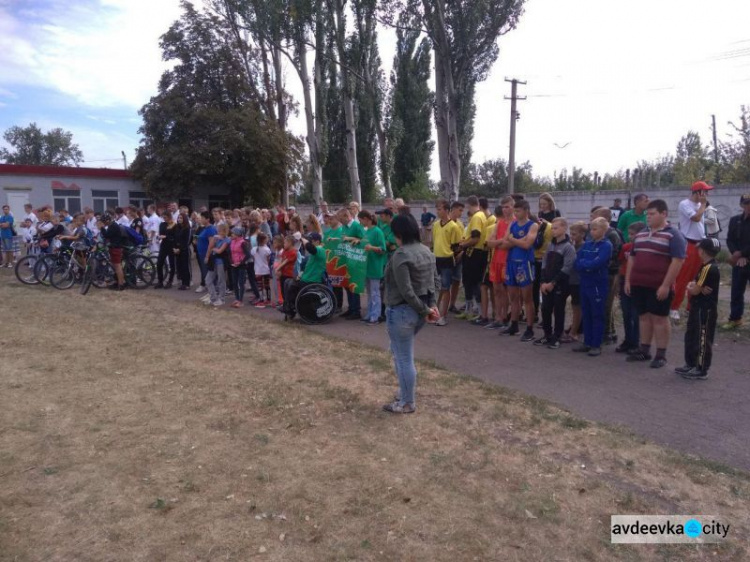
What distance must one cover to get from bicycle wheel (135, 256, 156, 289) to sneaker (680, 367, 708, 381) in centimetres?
1192

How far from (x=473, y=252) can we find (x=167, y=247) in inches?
305

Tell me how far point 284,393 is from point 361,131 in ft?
106

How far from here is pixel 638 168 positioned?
112 feet

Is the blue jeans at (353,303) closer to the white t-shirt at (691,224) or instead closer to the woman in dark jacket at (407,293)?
the woman in dark jacket at (407,293)

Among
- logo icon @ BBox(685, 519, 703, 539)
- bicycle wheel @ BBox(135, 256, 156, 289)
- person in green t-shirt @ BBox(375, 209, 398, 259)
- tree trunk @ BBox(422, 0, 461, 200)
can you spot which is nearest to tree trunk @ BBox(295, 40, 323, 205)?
tree trunk @ BBox(422, 0, 461, 200)

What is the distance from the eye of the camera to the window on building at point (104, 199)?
33594 millimetres

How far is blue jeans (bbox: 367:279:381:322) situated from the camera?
9.73m

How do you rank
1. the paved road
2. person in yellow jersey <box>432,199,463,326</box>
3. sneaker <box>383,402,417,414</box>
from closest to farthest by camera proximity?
the paved road → sneaker <box>383,402,417,414</box> → person in yellow jersey <box>432,199,463,326</box>

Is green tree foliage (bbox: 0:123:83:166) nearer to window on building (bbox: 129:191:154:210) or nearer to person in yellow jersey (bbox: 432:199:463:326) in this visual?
window on building (bbox: 129:191:154:210)

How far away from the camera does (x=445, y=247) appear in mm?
9422

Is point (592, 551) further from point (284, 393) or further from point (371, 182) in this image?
point (371, 182)

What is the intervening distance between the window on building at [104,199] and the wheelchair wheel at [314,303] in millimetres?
28190

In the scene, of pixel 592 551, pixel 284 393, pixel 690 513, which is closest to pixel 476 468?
pixel 592 551

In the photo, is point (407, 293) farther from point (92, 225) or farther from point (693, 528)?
point (92, 225)
